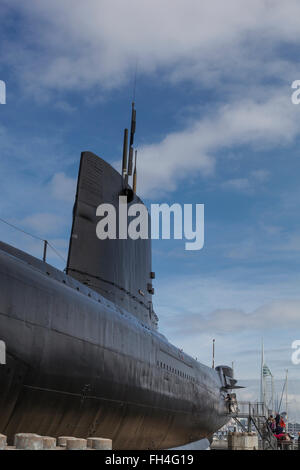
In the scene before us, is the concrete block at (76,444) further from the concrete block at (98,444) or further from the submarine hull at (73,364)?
the submarine hull at (73,364)

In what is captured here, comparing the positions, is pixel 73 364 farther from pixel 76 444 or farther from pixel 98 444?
pixel 76 444

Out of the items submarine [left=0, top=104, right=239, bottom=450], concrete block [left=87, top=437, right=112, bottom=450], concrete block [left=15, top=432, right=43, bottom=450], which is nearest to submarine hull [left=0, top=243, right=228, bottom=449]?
submarine [left=0, top=104, right=239, bottom=450]

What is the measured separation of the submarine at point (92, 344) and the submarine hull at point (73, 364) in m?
0.02

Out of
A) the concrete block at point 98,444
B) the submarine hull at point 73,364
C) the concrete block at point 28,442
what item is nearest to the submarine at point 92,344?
the submarine hull at point 73,364

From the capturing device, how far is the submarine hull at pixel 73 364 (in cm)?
818

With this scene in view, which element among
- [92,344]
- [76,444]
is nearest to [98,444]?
[76,444]

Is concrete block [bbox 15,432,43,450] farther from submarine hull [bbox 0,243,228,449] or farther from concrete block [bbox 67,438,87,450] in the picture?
submarine hull [bbox 0,243,228,449]

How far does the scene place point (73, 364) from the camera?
952 centimetres

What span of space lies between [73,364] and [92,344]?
2.99ft

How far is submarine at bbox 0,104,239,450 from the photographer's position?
328 inches
